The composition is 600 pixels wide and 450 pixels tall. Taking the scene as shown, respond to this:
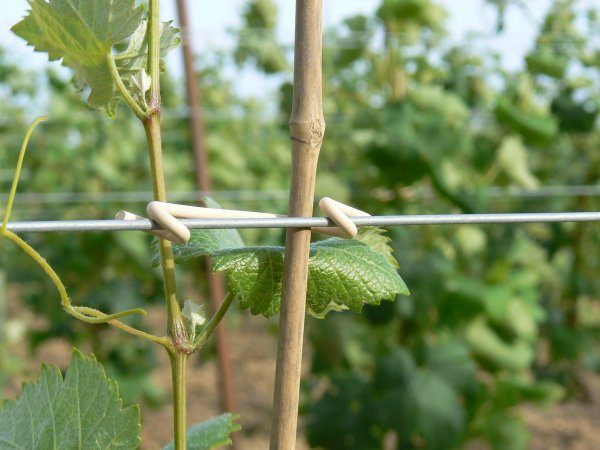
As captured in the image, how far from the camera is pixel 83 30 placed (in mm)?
553

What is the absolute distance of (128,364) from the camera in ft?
9.43

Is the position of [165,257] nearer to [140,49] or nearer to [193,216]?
[193,216]

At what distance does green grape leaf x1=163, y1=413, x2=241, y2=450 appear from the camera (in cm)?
61

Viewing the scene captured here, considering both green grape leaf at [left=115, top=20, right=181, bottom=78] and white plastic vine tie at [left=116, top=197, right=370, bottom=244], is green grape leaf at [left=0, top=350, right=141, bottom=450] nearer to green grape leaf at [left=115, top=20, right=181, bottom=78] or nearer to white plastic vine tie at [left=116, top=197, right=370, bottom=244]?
white plastic vine tie at [left=116, top=197, right=370, bottom=244]

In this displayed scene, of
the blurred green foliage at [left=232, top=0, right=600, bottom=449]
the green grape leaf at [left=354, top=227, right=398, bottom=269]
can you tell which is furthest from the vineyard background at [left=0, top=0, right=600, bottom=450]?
the green grape leaf at [left=354, top=227, right=398, bottom=269]

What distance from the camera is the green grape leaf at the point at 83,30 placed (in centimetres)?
55

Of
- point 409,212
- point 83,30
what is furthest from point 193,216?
point 409,212

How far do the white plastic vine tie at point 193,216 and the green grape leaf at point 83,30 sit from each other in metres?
0.11

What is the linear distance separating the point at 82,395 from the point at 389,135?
168cm

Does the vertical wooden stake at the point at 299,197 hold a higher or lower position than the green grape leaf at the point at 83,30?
lower

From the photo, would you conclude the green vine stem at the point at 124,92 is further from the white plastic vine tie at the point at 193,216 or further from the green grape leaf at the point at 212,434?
the green grape leaf at the point at 212,434

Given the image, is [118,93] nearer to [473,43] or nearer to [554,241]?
[473,43]

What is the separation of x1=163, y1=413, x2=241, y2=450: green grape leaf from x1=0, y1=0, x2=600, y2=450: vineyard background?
1547 millimetres

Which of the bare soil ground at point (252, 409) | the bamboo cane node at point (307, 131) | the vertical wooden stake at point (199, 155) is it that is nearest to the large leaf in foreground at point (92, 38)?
the bamboo cane node at point (307, 131)
